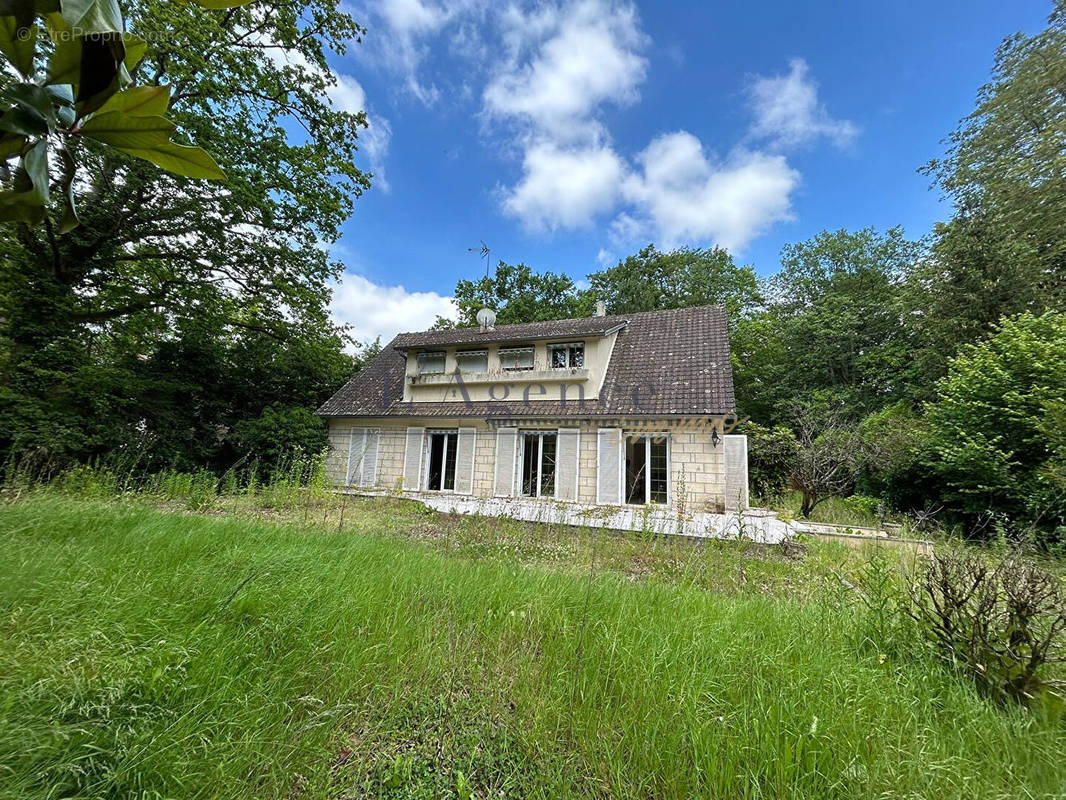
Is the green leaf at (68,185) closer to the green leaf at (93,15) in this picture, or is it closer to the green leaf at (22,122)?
the green leaf at (22,122)

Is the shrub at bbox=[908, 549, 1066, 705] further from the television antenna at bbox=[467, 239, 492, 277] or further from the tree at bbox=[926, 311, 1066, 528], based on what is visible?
the television antenna at bbox=[467, 239, 492, 277]

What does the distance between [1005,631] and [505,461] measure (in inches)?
397

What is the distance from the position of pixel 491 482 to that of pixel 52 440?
10.0 meters

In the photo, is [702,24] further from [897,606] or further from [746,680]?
[746,680]

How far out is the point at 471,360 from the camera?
13.3 metres

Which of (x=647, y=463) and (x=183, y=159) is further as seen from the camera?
(x=647, y=463)

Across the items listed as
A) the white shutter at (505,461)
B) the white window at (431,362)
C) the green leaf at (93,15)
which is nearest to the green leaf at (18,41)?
the green leaf at (93,15)

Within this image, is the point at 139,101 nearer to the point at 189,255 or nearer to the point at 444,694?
the point at 444,694

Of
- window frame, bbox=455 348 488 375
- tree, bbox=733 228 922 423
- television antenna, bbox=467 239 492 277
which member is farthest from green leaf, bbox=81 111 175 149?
tree, bbox=733 228 922 423

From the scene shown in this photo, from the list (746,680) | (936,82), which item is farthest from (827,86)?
(746,680)

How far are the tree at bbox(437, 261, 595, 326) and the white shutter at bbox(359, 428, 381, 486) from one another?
1262cm

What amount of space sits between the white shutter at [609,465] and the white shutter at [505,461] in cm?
251

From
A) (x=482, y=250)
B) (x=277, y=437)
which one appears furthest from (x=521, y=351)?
(x=277, y=437)

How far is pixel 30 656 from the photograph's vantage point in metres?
1.89
